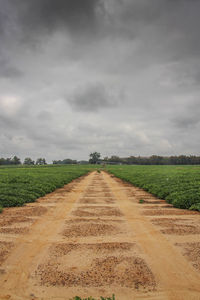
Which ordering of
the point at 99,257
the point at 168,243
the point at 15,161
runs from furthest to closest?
1. the point at 15,161
2. the point at 168,243
3. the point at 99,257

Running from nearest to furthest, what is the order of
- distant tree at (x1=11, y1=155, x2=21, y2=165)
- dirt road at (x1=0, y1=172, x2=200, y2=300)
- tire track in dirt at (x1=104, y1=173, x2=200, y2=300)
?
dirt road at (x1=0, y1=172, x2=200, y2=300) → tire track in dirt at (x1=104, y1=173, x2=200, y2=300) → distant tree at (x1=11, y1=155, x2=21, y2=165)

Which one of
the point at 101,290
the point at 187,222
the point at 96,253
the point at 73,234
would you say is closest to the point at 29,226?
the point at 73,234

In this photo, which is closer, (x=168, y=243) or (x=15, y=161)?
(x=168, y=243)

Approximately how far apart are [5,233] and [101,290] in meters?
4.58

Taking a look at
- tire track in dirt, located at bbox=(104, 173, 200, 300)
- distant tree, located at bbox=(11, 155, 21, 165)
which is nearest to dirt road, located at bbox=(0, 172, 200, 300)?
tire track in dirt, located at bbox=(104, 173, 200, 300)

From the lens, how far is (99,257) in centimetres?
546

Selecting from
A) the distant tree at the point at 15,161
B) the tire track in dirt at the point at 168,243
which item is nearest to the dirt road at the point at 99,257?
the tire track in dirt at the point at 168,243

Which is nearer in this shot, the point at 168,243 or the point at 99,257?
the point at 99,257

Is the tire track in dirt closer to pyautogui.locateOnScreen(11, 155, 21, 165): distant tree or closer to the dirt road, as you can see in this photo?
the dirt road

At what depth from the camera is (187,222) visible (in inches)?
348

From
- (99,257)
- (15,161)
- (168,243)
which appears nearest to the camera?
(99,257)

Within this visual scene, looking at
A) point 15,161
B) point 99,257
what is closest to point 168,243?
point 99,257

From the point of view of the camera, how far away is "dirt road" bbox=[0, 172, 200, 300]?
4.09 metres

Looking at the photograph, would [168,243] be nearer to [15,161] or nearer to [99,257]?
[99,257]
